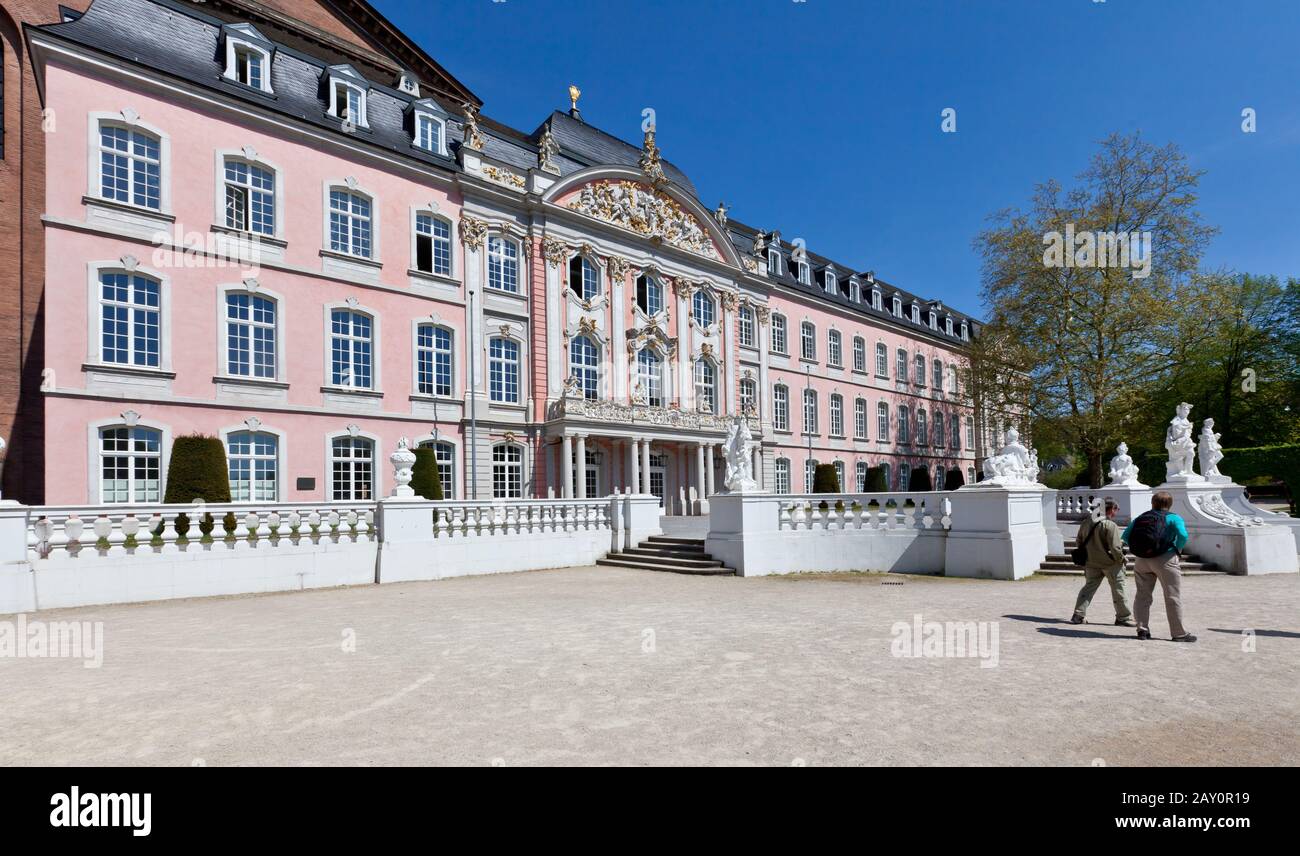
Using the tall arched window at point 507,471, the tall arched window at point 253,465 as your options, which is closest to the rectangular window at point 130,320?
the tall arched window at point 253,465

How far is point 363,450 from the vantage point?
69.8 ft

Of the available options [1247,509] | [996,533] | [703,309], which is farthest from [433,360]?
[1247,509]

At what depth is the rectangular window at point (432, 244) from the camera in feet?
75.8

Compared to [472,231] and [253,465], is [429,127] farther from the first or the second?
[253,465]

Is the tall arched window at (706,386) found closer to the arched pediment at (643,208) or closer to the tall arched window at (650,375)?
the tall arched window at (650,375)

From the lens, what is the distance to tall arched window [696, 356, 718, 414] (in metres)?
31.3

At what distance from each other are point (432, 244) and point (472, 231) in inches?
62.2

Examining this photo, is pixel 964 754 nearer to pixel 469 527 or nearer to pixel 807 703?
pixel 807 703

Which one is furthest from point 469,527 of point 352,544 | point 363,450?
point 363,450

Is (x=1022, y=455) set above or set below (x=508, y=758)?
above

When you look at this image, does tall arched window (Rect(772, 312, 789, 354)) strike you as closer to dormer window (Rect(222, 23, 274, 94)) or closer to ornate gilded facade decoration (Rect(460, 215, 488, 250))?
ornate gilded facade decoration (Rect(460, 215, 488, 250))

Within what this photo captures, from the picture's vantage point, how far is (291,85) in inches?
830
